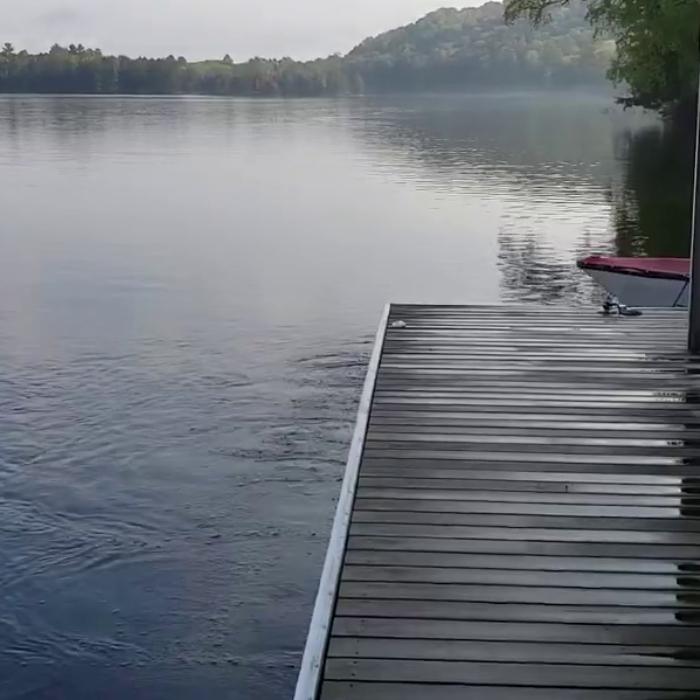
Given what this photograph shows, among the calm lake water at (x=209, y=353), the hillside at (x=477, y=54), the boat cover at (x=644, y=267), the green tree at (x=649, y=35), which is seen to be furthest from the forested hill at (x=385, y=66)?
the boat cover at (x=644, y=267)

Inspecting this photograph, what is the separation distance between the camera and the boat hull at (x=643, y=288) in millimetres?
9789

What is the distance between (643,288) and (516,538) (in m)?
6.42

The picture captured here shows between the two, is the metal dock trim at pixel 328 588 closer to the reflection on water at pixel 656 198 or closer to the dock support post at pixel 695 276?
the dock support post at pixel 695 276

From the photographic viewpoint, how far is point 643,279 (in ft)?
33.0

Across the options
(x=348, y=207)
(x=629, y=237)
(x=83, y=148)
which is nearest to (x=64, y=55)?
(x=83, y=148)

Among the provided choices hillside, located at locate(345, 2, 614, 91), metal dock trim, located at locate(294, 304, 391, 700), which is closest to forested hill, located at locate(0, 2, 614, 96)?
hillside, located at locate(345, 2, 614, 91)

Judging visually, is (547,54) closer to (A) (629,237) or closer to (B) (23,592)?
(A) (629,237)

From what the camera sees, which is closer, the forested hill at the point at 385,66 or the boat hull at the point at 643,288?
the boat hull at the point at 643,288

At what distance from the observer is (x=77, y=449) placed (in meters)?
7.91

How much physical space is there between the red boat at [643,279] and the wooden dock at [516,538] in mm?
3225

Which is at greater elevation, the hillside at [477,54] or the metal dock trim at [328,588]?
the hillside at [477,54]

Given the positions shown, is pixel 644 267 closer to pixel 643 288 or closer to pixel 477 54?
pixel 643 288

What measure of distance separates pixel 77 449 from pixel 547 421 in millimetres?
3650

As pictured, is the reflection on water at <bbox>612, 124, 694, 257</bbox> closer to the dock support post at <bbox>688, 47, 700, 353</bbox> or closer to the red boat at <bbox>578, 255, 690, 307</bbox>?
the red boat at <bbox>578, 255, 690, 307</bbox>
